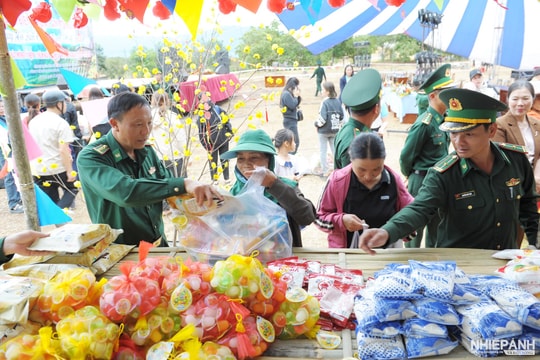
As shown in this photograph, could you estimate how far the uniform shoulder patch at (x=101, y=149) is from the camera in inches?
73.4

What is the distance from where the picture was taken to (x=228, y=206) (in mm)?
1618

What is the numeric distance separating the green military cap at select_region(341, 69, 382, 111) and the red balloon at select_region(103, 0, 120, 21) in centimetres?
153

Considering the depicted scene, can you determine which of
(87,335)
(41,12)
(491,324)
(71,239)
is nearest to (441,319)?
(491,324)

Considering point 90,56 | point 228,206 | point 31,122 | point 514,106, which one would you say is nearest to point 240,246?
point 228,206

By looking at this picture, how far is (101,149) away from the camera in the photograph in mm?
1881

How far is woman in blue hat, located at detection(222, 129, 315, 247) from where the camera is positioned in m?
1.76

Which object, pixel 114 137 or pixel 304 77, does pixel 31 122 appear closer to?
pixel 114 137

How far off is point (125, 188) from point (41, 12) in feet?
3.19

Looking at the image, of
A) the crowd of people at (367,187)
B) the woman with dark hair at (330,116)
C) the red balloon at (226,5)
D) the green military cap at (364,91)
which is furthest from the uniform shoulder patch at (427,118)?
the woman with dark hair at (330,116)

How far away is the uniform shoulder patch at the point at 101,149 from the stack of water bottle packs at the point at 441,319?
132cm

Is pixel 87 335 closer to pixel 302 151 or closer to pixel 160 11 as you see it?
pixel 160 11

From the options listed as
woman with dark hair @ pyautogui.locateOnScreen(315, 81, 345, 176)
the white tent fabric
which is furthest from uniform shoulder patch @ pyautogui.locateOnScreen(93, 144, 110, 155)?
the white tent fabric

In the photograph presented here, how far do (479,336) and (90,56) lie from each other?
14425 mm

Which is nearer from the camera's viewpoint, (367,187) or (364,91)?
(367,187)
